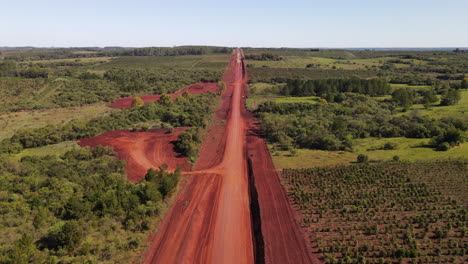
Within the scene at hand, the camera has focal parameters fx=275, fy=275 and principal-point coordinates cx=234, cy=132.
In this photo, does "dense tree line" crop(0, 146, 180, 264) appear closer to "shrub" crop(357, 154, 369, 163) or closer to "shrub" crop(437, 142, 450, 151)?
"shrub" crop(357, 154, 369, 163)

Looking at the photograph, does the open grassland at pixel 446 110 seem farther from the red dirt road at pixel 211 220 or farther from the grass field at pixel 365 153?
the red dirt road at pixel 211 220

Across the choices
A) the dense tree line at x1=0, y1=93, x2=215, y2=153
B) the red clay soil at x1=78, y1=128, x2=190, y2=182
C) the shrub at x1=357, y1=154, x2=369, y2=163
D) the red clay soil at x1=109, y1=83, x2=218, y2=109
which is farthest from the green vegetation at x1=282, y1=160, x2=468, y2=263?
the red clay soil at x1=109, y1=83, x2=218, y2=109

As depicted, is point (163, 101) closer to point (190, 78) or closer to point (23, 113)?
point (23, 113)

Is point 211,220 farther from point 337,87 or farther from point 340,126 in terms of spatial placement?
point 337,87

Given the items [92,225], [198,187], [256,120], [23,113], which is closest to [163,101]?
[256,120]

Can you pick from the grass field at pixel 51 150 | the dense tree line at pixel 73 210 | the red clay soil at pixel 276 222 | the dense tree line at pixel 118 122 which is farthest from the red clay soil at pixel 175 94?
the red clay soil at pixel 276 222
